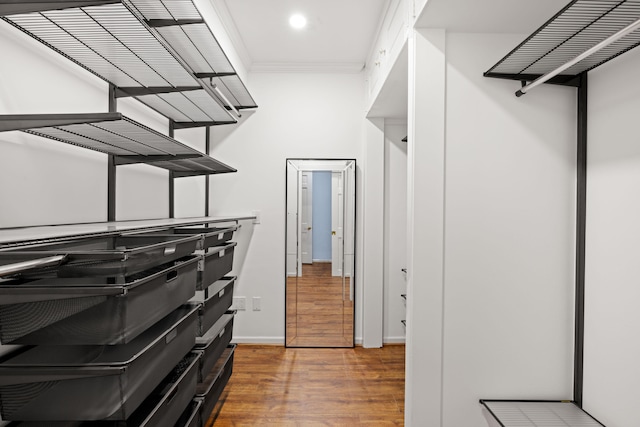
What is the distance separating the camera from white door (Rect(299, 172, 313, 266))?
3268mm

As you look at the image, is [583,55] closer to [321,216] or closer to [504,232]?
[504,232]

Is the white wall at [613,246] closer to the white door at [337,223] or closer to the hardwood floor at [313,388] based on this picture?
the hardwood floor at [313,388]

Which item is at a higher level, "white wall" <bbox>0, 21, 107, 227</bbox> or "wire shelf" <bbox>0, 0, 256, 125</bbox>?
"wire shelf" <bbox>0, 0, 256, 125</bbox>

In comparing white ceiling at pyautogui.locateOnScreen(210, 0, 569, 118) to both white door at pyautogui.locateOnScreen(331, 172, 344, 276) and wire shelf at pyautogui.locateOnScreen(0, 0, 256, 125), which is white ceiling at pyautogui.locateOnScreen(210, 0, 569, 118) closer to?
wire shelf at pyautogui.locateOnScreen(0, 0, 256, 125)

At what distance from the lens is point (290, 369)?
2775 mm

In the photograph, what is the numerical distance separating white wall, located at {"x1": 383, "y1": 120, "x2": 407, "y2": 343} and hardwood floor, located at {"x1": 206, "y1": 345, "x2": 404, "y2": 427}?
25 centimetres

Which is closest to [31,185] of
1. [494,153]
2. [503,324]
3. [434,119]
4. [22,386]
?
[22,386]

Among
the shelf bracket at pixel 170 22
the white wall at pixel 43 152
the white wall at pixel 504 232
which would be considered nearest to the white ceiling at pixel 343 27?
the white wall at pixel 504 232

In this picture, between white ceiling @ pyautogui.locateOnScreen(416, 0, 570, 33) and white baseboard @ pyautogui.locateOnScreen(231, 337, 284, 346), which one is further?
white baseboard @ pyautogui.locateOnScreen(231, 337, 284, 346)

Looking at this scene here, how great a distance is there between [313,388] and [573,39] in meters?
2.36

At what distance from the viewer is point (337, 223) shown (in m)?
3.29

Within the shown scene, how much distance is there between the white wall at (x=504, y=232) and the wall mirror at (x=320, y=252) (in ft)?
5.35

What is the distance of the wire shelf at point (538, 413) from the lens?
1.50 meters

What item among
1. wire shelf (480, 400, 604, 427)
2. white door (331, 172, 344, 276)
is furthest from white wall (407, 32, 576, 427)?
white door (331, 172, 344, 276)
